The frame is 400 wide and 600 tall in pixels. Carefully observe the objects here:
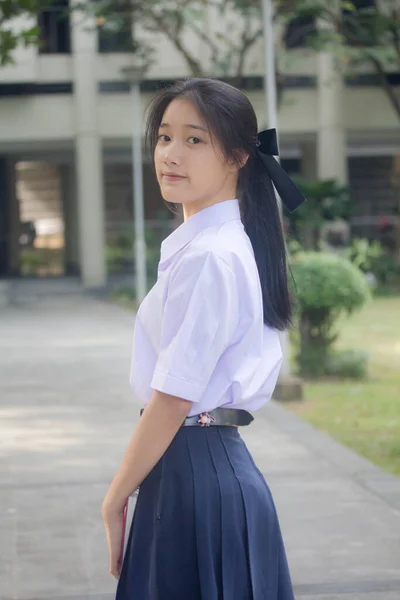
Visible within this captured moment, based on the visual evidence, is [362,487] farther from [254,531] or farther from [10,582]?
[254,531]

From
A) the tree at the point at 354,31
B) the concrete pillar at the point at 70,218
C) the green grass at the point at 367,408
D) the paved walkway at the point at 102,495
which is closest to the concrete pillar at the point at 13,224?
the concrete pillar at the point at 70,218

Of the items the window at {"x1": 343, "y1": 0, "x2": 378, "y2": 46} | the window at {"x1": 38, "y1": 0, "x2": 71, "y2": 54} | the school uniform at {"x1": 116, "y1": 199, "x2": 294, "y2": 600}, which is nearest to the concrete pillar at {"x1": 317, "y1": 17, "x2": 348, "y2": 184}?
the window at {"x1": 343, "y1": 0, "x2": 378, "y2": 46}

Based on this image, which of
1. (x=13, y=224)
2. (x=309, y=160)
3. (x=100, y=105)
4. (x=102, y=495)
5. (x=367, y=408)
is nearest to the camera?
(x=102, y=495)

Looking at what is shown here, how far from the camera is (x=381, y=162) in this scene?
4250 centimetres

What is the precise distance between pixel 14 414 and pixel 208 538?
803 centimetres

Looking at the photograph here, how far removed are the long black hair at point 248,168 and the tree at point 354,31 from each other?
18.4 metres

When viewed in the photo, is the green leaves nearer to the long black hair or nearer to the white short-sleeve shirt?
the long black hair

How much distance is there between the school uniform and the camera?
8.26ft

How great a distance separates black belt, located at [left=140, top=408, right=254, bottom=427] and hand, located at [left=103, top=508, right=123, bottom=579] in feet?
0.77

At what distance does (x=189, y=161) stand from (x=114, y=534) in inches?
32.6

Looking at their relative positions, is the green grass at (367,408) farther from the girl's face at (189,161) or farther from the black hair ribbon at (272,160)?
the girl's face at (189,161)

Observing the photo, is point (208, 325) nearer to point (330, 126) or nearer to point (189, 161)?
point (189, 161)

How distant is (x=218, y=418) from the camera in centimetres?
259

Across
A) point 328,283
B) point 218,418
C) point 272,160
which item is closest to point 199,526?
point 218,418
